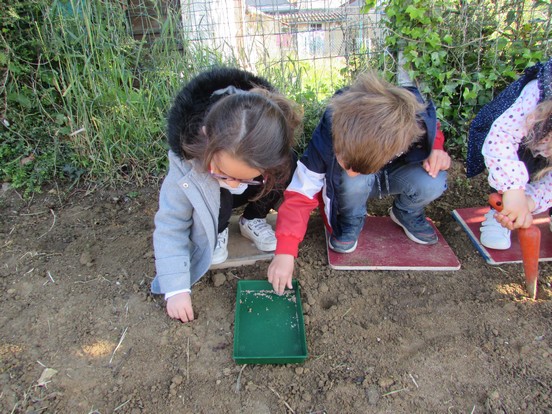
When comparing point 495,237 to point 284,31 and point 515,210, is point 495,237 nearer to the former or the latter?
point 515,210

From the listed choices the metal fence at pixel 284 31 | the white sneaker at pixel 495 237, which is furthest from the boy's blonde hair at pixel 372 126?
the metal fence at pixel 284 31

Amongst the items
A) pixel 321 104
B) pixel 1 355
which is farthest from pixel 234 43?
pixel 1 355

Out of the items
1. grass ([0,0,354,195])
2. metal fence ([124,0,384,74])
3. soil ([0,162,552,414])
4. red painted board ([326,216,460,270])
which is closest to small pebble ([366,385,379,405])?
soil ([0,162,552,414])

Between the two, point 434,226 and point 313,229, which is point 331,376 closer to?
point 313,229

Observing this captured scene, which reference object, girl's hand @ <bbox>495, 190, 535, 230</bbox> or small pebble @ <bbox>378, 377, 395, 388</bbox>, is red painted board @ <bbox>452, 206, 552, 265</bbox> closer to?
girl's hand @ <bbox>495, 190, 535, 230</bbox>

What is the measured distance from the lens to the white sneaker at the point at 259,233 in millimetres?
1928

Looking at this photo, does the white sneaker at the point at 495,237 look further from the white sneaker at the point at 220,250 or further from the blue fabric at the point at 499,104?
the white sneaker at the point at 220,250

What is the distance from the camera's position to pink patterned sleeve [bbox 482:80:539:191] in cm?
157

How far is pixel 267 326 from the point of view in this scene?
5.20ft

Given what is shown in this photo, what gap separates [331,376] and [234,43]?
2.21m

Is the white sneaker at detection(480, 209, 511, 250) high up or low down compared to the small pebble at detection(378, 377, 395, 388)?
up

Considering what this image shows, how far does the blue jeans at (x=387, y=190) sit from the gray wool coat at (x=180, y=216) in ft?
1.75

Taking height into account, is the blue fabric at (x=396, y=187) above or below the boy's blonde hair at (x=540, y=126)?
below

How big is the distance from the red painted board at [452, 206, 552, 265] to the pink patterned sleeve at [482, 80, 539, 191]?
→ 41cm
